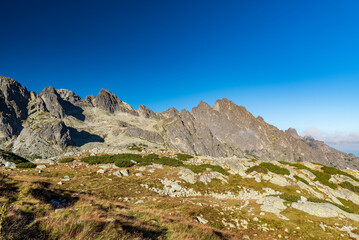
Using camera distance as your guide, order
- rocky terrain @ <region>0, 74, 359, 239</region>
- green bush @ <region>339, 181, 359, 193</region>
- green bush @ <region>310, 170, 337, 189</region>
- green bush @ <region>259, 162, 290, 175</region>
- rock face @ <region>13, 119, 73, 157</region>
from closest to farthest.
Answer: rocky terrain @ <region>0, 74, 359, 239</region>
green bush @ <region>339, 181, 359, 193</region>
green bush @ <region>310, 170, 337, 189</region>
green bush @ <region>259, 162, 290, 175</region>
rock face @ <region>13, 119, 73, 157</region>

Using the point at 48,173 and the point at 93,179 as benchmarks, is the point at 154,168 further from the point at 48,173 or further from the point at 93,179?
the point at 48,173

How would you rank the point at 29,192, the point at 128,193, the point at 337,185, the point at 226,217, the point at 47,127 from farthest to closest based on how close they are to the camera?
the point at 47,127
the point at 337,185
the point at 128,193
the point at 226,217
the point at 29,192

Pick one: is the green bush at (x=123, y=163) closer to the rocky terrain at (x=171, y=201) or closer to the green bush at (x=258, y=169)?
the rocky terrain at (x=171, y=201)

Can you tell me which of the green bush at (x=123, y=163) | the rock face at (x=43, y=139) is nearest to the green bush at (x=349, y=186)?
the green bush at (x=123, y=163)

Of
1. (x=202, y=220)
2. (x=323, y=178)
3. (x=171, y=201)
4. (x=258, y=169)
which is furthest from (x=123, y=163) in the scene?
(x=323, y=178)

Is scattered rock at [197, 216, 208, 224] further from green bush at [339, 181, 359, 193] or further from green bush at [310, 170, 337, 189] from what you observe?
green bush at [339, 181, 359, 193]

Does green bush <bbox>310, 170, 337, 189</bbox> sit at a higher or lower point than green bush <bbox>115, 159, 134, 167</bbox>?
lower

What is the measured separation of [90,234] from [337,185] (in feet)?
139

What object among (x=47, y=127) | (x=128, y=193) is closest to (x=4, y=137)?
(x=47, y=127)

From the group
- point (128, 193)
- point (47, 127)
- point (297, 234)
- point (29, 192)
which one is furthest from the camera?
point (47, 127)

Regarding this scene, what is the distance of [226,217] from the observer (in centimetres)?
1547

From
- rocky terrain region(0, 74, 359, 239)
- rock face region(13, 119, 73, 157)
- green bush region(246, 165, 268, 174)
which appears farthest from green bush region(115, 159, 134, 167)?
rock face region(13, 119, 73, 157)

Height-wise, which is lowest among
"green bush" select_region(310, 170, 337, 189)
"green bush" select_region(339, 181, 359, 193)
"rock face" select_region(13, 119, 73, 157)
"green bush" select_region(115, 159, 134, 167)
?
"green bush" select_region(339, 181, 359, 193)

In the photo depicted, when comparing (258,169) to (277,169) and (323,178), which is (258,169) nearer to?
(277,169)
